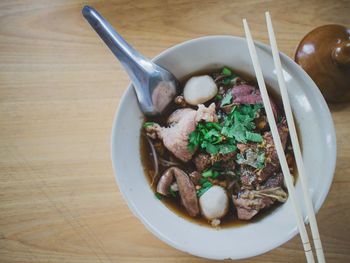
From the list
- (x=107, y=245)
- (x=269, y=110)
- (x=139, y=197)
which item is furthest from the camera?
(x=107, y=245)

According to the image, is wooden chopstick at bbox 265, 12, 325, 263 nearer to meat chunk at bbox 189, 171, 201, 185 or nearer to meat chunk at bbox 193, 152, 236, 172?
meat chunk at bbox 193, 152, 236, 172

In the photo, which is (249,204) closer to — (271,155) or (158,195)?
(271,155)

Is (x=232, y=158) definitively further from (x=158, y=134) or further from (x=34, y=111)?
(x=34, y=111)

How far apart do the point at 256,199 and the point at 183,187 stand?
0.27 metres

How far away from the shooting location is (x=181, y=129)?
1303 mm

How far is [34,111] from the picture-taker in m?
1.49

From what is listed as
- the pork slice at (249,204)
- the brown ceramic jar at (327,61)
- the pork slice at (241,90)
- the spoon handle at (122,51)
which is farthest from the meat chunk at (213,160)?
the brown ceramic jar at (327,61)

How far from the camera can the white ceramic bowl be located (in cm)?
118

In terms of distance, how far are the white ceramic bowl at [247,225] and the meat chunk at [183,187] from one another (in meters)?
0.05

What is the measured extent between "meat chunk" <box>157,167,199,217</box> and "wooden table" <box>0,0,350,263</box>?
7.6 inches

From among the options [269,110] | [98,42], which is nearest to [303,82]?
[269,110]

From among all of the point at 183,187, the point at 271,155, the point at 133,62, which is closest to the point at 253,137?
the point at 271,155

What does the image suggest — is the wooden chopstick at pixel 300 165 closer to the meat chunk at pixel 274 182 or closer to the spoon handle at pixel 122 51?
the meat chunk at pixel 274 182

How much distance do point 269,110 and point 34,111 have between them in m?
0.95
